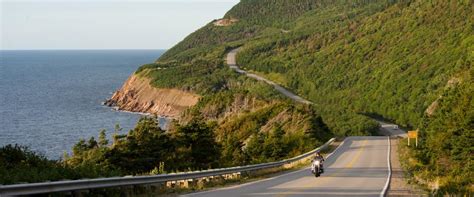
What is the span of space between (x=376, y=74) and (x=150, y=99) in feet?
144

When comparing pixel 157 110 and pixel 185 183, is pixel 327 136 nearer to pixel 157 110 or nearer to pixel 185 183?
pixel 185 183

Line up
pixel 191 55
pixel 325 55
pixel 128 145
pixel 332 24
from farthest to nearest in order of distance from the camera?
pixel 191 55
pixel 332 24
pixel 325 55
pixel 128 145

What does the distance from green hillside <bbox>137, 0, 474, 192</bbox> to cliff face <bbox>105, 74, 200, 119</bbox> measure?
2262 mm

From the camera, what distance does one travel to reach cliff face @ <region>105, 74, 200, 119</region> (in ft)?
371

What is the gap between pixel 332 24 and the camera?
178 metres

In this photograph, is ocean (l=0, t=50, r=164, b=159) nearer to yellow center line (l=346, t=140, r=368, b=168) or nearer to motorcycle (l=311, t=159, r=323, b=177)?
yellow center line (l=346, t=140, r=368, b=168)

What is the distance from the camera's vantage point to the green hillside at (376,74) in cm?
5481

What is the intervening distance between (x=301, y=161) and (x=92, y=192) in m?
26.3

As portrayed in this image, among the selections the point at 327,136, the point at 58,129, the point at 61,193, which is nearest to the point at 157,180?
the point at 61,193

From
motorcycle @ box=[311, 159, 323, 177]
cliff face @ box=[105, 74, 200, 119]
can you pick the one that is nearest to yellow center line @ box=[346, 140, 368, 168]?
motorcycle @ box=[311, 159, 323, 177]

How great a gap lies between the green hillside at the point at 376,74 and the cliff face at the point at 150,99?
7.42 feet

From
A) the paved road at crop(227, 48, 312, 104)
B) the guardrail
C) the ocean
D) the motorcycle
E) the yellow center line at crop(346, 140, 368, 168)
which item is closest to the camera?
the guardrail

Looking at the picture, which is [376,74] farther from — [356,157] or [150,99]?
[356,157]

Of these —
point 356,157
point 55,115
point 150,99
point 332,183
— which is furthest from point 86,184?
point 150,99
